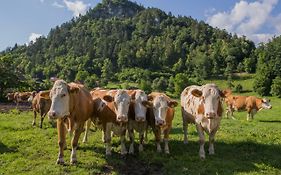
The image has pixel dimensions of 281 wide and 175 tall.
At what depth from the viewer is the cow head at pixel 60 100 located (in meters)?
12.4

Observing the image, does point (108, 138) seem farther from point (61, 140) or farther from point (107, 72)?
point (107, 72)

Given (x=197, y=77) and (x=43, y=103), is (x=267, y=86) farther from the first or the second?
(x=43, y=103)

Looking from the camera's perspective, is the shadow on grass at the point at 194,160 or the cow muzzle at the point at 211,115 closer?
the shadow on grass at the point at 194,160

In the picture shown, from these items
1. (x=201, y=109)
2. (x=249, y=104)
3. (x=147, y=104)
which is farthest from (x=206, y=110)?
(x=249, y=104)

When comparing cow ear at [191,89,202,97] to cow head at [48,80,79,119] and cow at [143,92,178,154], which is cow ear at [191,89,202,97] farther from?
cow head at [48,80,79,119]

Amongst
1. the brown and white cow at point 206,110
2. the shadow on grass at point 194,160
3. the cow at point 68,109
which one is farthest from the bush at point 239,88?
the cow at point 68,109

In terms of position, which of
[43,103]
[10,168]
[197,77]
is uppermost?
[197,77]

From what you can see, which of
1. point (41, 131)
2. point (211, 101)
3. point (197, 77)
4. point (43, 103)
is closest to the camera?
point (211, 101)

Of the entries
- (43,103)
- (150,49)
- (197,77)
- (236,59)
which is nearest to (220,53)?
(236,59)

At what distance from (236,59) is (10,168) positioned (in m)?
146

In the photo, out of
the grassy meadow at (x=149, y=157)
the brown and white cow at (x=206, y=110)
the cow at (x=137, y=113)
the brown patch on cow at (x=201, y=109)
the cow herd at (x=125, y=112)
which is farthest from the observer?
the brown patch on cow at (x=201, y=109)

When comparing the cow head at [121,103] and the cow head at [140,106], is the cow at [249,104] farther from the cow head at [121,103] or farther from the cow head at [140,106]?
the cow head at [121,103]

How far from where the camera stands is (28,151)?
1543cm

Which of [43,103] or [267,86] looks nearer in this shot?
[43,103]
